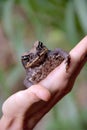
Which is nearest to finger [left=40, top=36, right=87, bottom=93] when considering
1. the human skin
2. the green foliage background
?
the human skin

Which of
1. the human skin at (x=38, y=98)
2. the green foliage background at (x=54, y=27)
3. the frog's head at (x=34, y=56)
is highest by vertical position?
the frog's head at (x=34, y=56)

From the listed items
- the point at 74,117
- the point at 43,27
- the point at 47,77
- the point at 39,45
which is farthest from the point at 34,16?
the point at 47,77

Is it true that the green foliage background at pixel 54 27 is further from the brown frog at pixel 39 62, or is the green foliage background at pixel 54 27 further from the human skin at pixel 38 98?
the human skin at pixel 38 98

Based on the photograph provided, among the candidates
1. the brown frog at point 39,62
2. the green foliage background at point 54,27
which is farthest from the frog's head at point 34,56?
the green foliage background at point 54,27

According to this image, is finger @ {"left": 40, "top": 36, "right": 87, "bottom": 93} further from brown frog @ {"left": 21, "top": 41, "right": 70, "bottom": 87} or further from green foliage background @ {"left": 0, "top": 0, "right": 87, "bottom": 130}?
green foliage background @ {"left": 0, "top": 0, "right": 87, "bottom": 130}

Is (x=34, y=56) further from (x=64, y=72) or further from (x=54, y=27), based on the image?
(x=54, y=27)

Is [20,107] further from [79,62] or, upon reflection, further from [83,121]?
[83,121]
